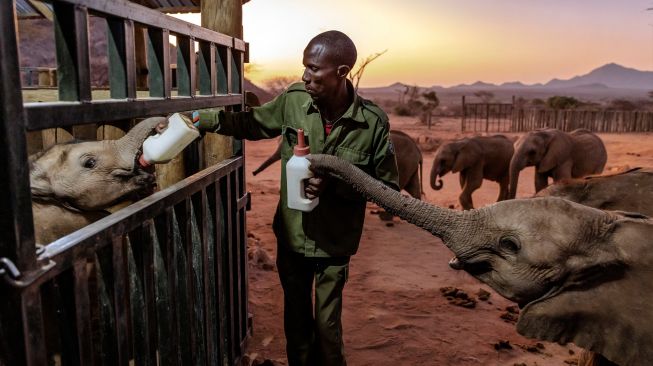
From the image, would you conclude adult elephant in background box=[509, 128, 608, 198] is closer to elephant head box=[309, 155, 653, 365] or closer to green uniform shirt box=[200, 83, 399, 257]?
green uniform shirt box=[200, 83, 399, 257]

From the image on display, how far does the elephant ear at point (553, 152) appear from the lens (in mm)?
9922

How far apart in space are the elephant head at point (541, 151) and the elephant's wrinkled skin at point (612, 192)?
264 inches

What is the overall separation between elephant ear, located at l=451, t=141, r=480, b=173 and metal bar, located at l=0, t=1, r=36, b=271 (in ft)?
30.1

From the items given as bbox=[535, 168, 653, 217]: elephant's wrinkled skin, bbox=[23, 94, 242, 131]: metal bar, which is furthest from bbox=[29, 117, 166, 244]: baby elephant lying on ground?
bbox=[535, 168, 653, 217]: elephant's wrinkled skin

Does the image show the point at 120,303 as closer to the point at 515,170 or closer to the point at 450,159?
the point at 450,159

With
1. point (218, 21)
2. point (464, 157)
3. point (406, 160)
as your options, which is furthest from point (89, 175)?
point (464, 157)


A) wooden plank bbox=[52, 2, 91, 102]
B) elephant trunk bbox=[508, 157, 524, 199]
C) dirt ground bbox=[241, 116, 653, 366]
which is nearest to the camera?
wooden plank bbox=[52, 2, 91, 102]

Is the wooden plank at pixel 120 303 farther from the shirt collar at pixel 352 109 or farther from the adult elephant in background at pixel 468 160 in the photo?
the adult elephant in background at pixel 468 160

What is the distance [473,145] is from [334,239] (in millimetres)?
7792

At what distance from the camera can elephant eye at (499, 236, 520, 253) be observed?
2.19 meters

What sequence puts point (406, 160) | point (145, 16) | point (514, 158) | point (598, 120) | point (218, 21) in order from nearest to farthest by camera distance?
point (145, 16), point (218, 21), point (406, 160), point (514, 158), point (598, 120)

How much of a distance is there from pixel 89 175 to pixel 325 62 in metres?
1.36

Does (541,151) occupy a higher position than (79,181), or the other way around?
(79,181)

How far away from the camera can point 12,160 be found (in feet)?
4.06
